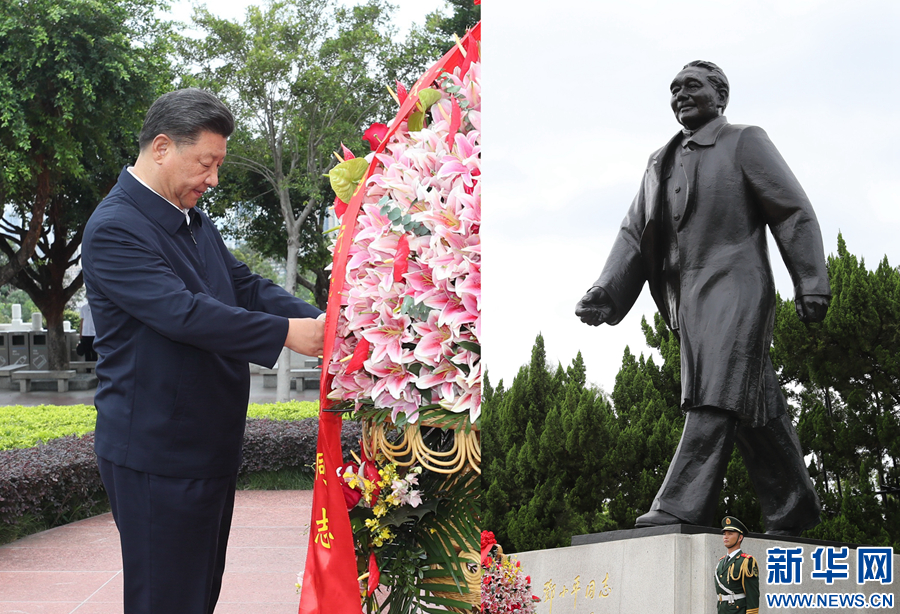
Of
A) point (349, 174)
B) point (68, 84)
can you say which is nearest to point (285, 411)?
point (349, 174)

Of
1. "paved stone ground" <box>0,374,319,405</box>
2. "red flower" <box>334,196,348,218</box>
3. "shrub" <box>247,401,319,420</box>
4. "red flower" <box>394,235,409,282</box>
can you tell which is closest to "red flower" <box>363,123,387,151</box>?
"red flower" <box>334,196,348,218</box>

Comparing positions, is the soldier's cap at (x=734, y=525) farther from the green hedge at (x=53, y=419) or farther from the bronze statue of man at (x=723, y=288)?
the green hedge at (x=53, y=419)

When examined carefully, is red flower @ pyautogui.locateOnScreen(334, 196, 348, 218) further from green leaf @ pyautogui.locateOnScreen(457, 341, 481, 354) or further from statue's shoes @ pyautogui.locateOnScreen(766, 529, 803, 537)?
statue's shoes @ pyautogui.locateOnScreen(766, 529, 803, 537)

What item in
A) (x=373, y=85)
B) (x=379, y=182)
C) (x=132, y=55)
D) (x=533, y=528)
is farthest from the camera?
(x=373, y=85)

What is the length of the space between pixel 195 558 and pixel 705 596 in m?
1.27

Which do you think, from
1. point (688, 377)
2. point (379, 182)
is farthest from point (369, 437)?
point (688, 377)

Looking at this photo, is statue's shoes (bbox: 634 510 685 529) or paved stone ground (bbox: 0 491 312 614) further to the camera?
paved stone ground (bbox: 0 491 312 614)

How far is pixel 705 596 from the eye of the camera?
6.94 feet

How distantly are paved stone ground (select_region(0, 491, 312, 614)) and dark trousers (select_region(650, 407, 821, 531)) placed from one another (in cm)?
137

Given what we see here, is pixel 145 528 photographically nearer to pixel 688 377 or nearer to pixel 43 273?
pixel 688 377

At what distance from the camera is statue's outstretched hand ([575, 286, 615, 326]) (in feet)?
8.23

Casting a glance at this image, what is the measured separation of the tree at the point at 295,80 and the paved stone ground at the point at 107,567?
865 centimetres

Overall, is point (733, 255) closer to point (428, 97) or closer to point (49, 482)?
point (428, 97)

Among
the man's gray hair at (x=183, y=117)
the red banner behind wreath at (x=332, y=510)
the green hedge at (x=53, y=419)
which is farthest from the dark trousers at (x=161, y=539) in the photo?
the green hedge at (x=53, y=419)
